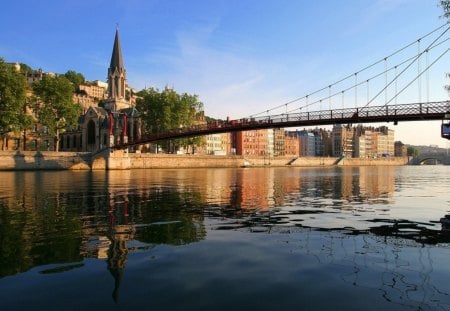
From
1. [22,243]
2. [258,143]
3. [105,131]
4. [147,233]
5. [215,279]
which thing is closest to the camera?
[215,279]

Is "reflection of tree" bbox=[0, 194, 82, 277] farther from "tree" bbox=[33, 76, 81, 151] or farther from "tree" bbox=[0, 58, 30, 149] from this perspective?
"tree" bbox=[33, 76, 81, 151]

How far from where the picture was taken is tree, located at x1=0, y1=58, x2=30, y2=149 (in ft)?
244

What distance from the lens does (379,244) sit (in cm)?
1255

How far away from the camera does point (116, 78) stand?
109438 millimetres

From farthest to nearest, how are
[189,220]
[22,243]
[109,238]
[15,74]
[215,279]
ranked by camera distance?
[15,74]
[189,220]
[109,238]
[22,243]
[215,279]

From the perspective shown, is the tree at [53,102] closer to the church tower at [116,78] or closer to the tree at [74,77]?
the church tower at [116,78]

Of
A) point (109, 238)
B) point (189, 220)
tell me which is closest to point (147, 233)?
point (109, 238)

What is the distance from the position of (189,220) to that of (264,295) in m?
9.44

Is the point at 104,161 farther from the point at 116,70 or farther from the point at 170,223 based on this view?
the point at 170,223

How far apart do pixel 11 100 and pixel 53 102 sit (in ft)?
35.4

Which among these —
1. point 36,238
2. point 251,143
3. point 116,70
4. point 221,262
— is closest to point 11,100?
point 116,70

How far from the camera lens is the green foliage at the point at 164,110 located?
106 metres

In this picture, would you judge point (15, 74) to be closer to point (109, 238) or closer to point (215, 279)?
point (109, 238)

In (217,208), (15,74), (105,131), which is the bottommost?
(217,208)
